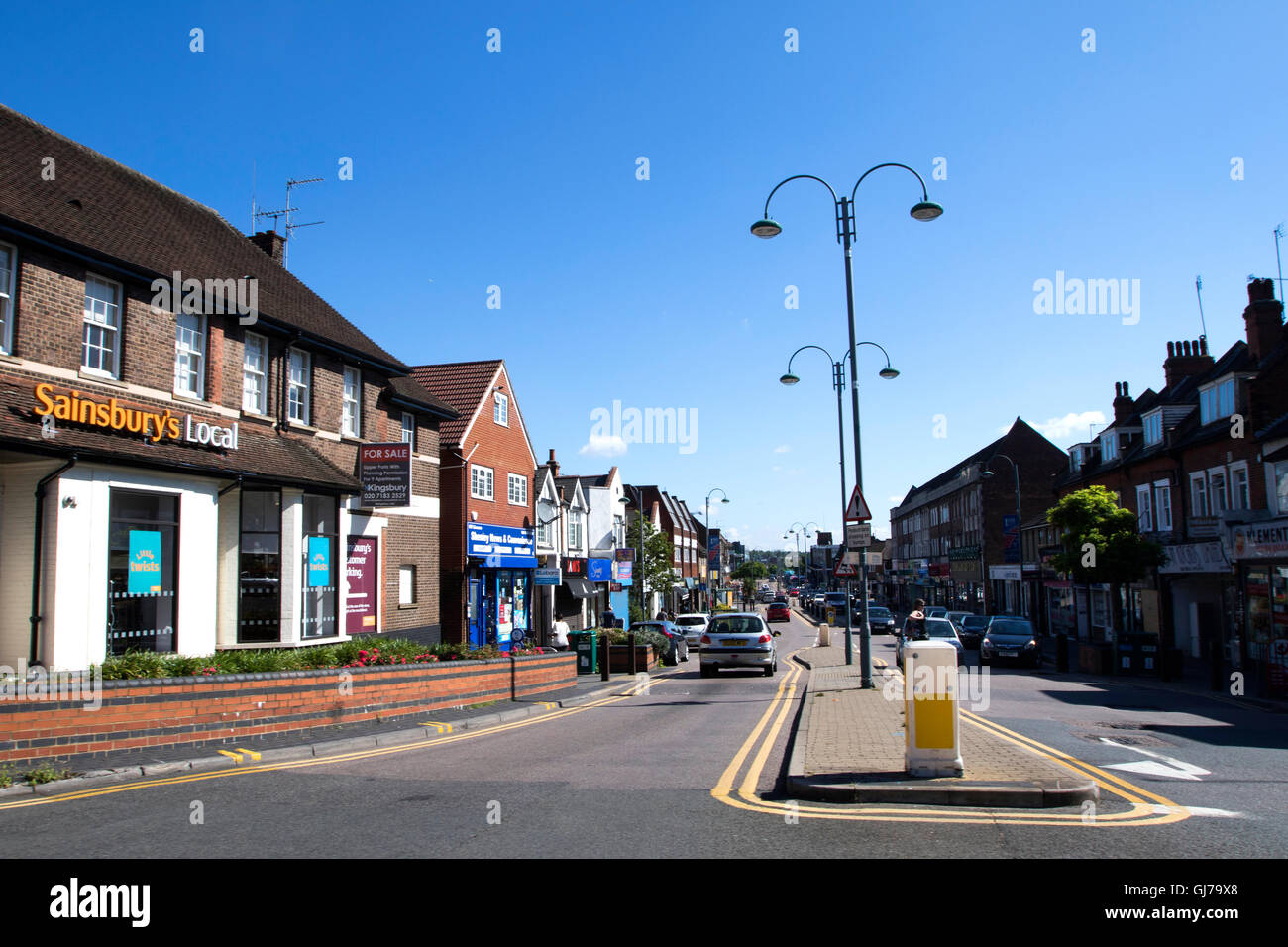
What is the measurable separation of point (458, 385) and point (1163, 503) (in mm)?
28107

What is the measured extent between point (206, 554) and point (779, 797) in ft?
37.9

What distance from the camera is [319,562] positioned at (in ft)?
62.6

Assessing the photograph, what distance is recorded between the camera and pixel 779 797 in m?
8.34

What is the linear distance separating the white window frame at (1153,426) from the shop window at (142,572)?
3470 cm

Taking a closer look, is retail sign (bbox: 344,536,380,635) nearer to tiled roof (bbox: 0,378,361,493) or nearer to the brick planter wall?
tiled roof (bbox: 0,378,361,493)

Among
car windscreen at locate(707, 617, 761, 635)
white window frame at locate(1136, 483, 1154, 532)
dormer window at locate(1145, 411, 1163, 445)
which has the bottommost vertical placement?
car windscreen at locate(707, 617, 761, 635)

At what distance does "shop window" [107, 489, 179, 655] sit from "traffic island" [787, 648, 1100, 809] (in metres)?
10.6

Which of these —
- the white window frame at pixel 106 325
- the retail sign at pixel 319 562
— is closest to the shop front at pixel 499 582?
the retail sign at pixel 319 562

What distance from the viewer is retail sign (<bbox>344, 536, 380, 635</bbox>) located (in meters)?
20.9

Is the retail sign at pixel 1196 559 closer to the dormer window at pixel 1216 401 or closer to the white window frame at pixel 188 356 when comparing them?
the dormer window at pixel 1216 401

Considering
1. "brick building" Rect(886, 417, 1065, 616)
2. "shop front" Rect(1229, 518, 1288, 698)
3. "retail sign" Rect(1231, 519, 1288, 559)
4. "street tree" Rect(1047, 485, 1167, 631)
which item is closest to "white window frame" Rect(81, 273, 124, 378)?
"shop front" Rect(1229, 518, 1288, 698)

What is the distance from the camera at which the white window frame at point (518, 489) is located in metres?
33.6
